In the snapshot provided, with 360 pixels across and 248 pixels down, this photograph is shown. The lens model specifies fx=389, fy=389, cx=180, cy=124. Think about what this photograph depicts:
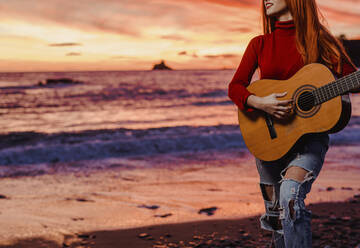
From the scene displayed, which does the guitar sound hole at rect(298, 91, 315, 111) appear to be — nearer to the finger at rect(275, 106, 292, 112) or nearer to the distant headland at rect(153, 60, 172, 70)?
the finger at rect(275, 106, 292, 112)

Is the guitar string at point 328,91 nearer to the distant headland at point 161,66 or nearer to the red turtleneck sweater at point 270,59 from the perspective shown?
the red turtleneck sweater at point 270,59

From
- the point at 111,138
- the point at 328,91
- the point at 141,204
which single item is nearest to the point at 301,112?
the point at 328,91

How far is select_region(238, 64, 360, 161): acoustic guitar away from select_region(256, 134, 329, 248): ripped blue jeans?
0.07 meters

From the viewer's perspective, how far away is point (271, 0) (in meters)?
2.42

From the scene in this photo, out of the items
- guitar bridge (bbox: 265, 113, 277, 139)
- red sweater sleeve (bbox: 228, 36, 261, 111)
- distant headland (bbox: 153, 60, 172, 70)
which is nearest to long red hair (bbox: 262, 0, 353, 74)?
red sweater sleeve (bbox: 228, 36, 261, 111)

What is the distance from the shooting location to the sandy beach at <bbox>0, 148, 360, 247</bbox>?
369 centimetres

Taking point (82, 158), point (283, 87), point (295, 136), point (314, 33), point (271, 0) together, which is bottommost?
point (82, 158)

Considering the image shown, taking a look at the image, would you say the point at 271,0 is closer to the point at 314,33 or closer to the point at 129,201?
the point at 314,33

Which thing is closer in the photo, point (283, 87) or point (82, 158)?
point (283, 87)

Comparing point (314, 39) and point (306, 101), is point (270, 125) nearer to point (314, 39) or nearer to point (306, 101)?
point (306, 101)

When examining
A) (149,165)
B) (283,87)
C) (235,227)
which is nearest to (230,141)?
(149,165)

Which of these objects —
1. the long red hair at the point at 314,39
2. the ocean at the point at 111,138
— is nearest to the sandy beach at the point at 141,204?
the ocean at the point at 111,138

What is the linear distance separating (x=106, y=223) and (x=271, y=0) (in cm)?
277

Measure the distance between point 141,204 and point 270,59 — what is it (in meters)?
2.78
